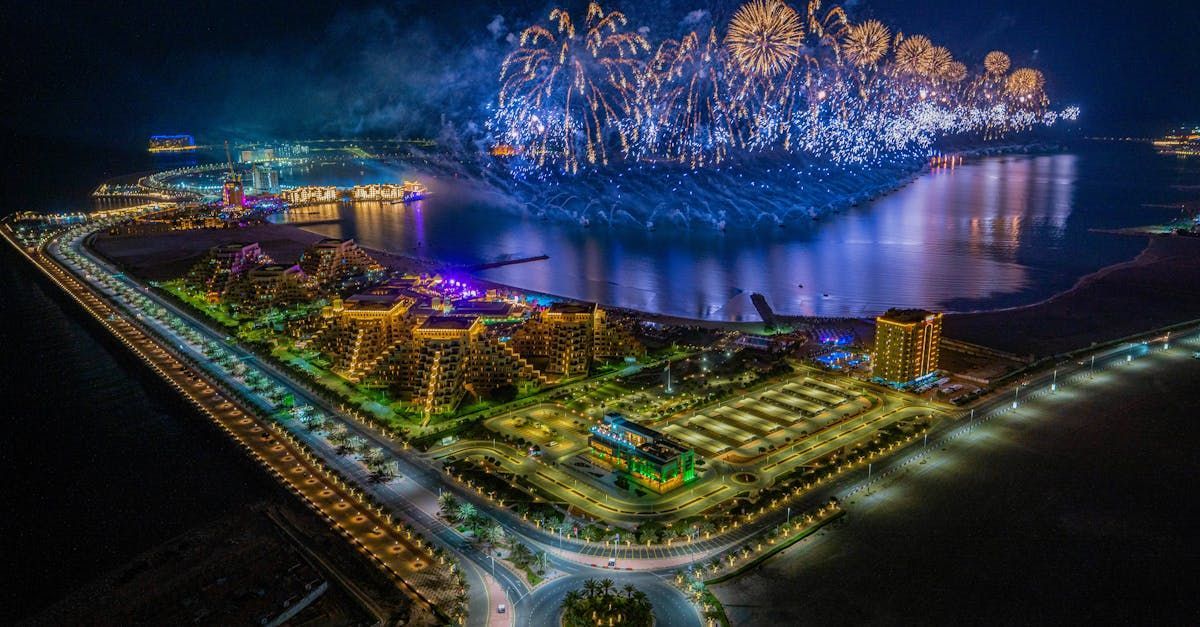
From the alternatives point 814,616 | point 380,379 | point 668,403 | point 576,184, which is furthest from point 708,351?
point 576,184

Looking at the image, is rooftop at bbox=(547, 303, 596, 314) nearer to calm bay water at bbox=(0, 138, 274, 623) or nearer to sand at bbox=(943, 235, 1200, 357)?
calm bay water at bbox=(0, 138, 274, 623)

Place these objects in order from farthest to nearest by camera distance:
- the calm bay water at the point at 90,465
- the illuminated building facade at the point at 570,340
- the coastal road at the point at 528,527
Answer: the illuminated building facade at the point at 570,340
the calm bay water at the point at 90,465
the coastal road at the point at 528,527

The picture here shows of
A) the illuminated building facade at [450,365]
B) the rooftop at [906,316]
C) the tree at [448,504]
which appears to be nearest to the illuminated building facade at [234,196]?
the illuminated building facade at [450,365]

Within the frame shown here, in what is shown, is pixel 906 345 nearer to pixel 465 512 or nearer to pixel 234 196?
pixel 465 512

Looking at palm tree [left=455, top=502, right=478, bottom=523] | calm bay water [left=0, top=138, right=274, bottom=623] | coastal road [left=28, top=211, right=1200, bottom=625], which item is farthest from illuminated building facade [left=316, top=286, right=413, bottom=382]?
palm tree [left=455, top=502, right=478, bottom=523]

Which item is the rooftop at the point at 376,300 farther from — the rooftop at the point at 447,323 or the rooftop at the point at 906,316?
the rooftop at the point at 906,316
